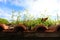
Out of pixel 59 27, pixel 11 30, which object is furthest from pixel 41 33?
pixel 11 30

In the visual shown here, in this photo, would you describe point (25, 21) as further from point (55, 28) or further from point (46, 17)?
point (55, 28)

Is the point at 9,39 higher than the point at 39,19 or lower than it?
lower

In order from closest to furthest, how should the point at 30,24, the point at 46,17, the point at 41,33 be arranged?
the point at 41,33
the point at 30,24
the point at 46,17

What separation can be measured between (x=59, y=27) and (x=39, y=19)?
1497 mm

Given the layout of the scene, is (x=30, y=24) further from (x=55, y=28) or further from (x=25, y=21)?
(x=55, y=28)

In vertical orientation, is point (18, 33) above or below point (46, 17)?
below

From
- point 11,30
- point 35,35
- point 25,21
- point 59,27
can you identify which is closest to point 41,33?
point 35,35

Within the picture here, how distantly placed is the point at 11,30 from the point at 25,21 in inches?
38.8

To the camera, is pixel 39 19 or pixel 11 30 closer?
pixel 11 30

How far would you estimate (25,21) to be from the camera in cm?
688

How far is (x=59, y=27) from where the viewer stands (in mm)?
5781

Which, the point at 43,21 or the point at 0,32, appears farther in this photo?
the point at 43,21

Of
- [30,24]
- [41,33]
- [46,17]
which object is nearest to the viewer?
[41,33]

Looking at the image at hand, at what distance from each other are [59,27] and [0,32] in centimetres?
162
